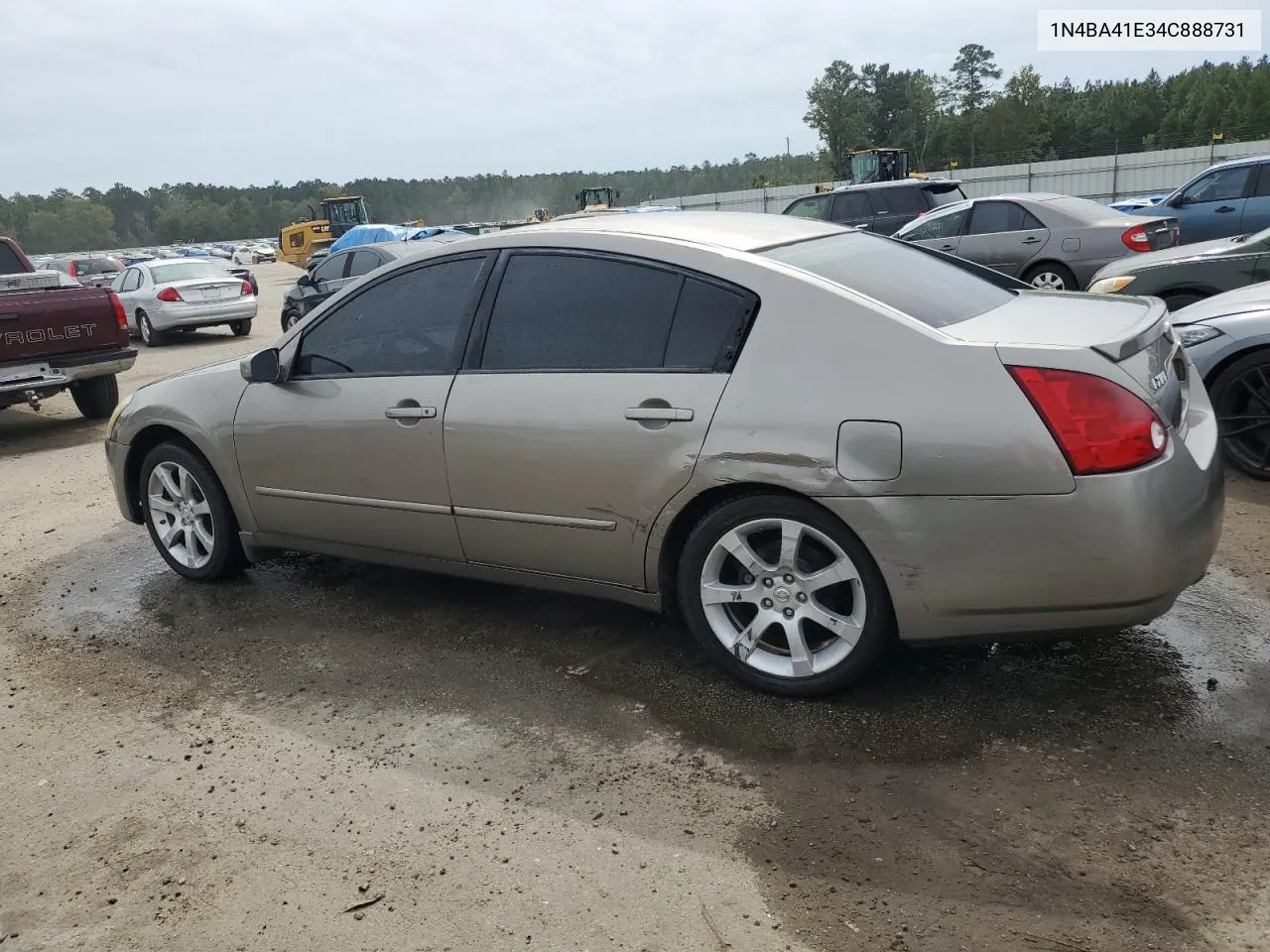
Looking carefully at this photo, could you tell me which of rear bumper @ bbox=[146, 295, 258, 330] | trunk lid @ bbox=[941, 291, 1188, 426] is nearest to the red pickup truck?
rear bumper @ bbox=[146, 295, 258, 330]

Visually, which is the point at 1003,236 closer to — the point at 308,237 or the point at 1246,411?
the point at 1246,411

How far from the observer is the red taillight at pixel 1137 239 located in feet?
37.0

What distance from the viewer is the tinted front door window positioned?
13.9 ft

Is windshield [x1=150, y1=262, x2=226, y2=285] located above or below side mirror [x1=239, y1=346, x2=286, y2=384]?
below

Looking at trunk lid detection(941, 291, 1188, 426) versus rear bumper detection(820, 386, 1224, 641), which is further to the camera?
trunk lid detection(941, 291, 1188, 426)

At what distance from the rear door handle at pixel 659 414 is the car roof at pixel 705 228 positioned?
646 mm

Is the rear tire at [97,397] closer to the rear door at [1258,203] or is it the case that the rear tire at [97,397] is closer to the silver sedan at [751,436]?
the silver sedan at [751,436]

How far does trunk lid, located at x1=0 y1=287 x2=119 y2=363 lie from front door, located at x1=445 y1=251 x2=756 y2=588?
7.11 metres

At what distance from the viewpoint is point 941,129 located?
85250 millimetres

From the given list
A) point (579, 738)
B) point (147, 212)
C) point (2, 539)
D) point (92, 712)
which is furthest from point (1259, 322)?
point (147, 212)

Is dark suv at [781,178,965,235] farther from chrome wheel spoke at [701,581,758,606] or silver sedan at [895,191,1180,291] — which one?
chrome wheel spoke at [701,581,758,606]

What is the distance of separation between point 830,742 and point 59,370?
8881mm

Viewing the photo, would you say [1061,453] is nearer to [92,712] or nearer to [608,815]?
[608,815]

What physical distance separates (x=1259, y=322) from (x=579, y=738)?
4.39m
